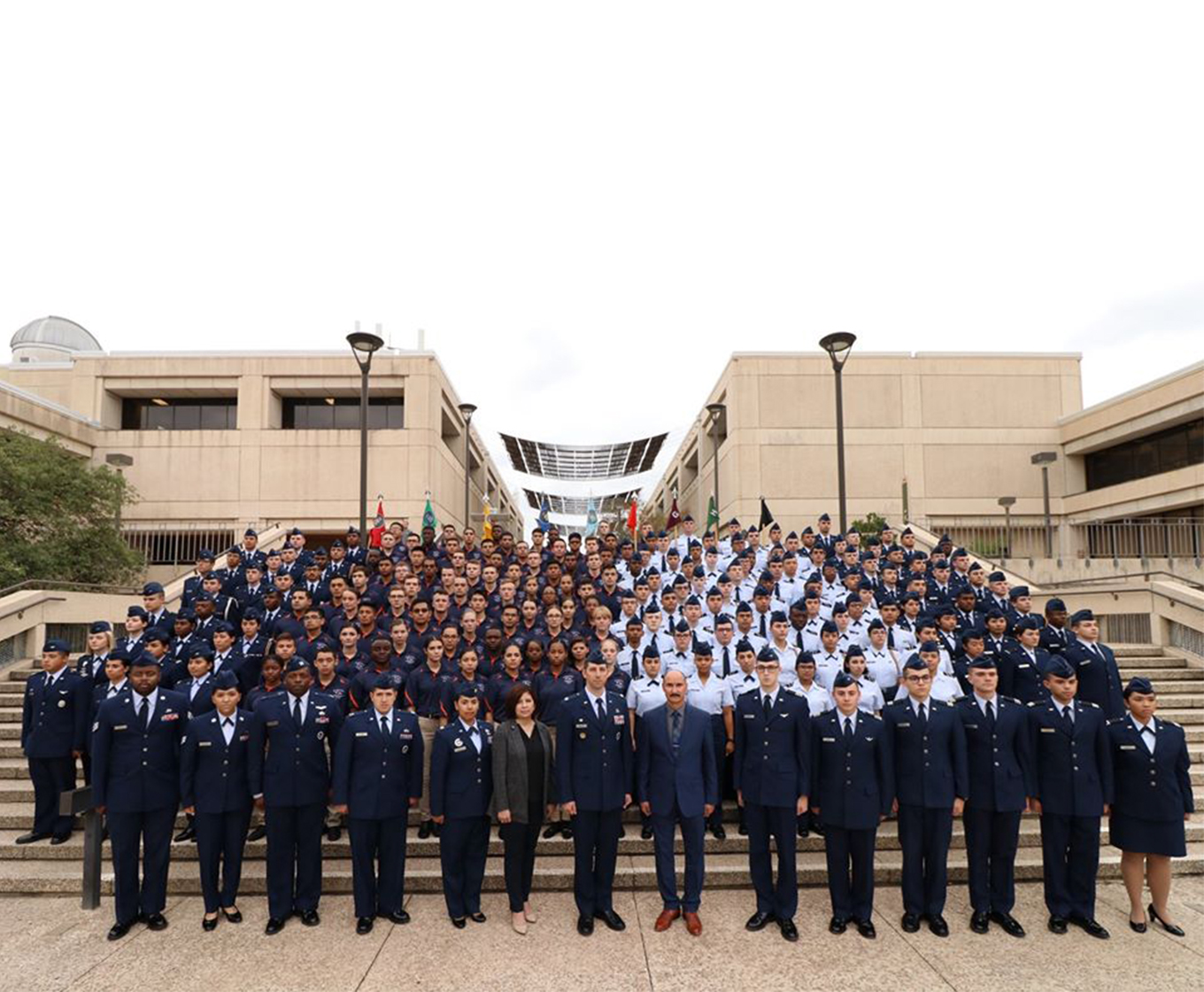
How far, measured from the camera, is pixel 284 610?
1043cm

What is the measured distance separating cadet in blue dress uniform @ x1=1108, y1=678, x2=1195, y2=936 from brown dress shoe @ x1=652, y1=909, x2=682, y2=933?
11.6 ft

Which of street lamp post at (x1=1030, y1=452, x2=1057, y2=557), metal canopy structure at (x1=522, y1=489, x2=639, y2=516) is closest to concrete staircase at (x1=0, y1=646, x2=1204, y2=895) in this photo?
street lamp post at (x1=1030, y1=452, x2=1057, y2=557)

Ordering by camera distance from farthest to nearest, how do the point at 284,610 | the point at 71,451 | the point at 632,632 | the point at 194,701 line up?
the point at 71,451 → the point at 284,610 → the point at 632,632 → the point at 194,701

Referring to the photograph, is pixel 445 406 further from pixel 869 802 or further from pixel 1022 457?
pixel 869 802

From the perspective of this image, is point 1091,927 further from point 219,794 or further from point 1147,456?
point 1147,456

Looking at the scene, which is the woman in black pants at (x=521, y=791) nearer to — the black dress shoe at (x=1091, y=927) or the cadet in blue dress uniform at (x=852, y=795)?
the cadet in blue dress uniform at (x=852, y=795)

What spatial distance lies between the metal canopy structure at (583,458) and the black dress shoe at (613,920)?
119ft

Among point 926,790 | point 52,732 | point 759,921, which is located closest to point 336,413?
point 52,732

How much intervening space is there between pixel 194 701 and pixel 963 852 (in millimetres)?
7297

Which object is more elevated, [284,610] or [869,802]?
[284,610]

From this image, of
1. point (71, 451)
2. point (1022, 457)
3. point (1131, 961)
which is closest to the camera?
point (1131, 961)

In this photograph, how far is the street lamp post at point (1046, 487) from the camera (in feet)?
93.1

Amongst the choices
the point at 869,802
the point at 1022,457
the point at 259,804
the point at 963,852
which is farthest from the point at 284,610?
the point at 1022,457

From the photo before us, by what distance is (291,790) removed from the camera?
20.2 feet
